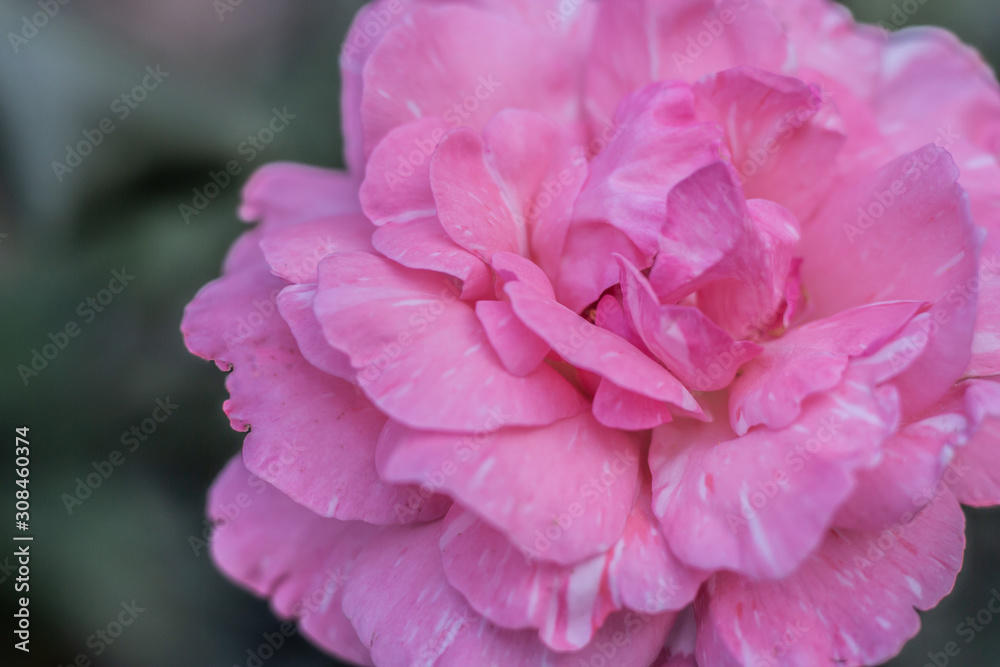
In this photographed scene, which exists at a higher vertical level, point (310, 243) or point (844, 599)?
point (310, 243)

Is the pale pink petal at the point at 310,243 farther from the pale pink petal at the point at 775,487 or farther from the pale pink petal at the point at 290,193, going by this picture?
the pale pink petal at the point at 775,487

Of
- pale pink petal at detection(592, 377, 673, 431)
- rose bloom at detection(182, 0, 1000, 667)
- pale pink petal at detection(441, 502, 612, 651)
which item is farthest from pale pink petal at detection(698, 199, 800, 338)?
pale pink petal at detection(441, 502, 612, 651)

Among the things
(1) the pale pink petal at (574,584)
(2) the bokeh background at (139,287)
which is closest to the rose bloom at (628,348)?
(1) the pale pink petal at (574,584)

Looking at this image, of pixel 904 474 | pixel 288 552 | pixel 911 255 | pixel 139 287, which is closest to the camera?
pixel 904 474

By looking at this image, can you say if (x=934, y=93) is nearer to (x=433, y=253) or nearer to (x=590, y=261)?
(x=590, y=261)

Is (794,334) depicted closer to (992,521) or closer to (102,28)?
(992,521)

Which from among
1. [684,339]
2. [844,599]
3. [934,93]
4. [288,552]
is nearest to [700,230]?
[684,339]

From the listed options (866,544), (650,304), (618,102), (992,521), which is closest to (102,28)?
(618,102)
